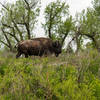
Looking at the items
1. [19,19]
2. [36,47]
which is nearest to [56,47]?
[36,47]

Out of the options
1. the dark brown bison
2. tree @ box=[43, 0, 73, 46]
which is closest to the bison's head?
the dark brown bison

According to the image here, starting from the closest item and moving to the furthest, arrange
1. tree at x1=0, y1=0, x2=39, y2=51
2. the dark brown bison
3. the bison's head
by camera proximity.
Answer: the dark brown bison, the bison's head, tree at x1=0, y1=0, x2=39, y2=51

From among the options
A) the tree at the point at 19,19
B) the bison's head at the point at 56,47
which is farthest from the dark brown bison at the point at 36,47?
the tree at the point at 19,19

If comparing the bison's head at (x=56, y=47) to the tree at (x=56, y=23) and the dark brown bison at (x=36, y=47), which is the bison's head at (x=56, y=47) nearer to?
the dark brown bison at (x=36, y=47)

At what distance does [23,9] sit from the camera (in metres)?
37.1

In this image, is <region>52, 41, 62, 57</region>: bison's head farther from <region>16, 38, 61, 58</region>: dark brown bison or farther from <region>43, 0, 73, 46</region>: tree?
<region>43, 0, 73, 46</region>: tree

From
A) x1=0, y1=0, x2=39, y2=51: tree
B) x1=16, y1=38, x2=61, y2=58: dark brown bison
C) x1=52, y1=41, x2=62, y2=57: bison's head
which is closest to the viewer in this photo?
x1=16, y1=38, x2=61, y2=58: dark brown bison

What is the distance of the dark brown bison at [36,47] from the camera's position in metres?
17.0

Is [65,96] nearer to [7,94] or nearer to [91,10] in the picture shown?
[7,94]

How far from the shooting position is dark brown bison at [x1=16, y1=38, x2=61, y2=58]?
1698cm

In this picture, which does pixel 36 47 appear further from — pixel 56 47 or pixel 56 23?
pixel 56 23

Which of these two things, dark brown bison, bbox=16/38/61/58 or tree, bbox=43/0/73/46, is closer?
dark brown bison, bbox=16/38/61/58

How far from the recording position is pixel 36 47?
17.1 meters

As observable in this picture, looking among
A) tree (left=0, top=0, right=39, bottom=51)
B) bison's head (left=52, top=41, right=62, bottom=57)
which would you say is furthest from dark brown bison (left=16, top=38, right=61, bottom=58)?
tree (left=0, top=0, right=39, bottom=51)
